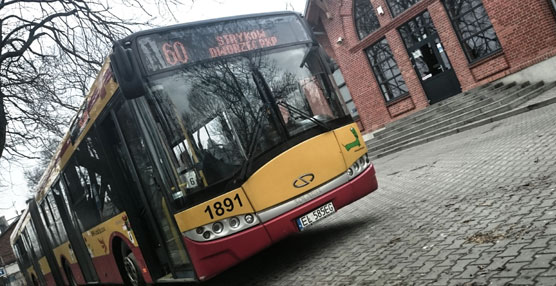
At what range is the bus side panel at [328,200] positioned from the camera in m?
4.67

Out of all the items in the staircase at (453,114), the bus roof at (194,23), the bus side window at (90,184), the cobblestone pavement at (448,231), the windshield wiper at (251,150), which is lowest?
the cobblestone pavement at (448,231)

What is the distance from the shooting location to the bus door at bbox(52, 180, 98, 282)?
8.06 metres

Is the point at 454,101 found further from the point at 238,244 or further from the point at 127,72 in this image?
the point at 127,72

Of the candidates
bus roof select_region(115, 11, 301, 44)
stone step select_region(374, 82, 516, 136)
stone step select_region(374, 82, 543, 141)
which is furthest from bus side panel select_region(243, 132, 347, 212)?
stone step select_region(374, 82, 516, 136)

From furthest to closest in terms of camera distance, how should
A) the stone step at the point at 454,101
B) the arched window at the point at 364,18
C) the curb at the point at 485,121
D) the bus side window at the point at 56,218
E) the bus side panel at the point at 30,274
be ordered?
1. the arched window at the point at 364,18
2. the bus side panel at the point at 30,274
3. the stone step at the point at 454,101
4. the curb at the point at 485,121
5. the bus side window at the point at 56,218

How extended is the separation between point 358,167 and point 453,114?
30.1ft

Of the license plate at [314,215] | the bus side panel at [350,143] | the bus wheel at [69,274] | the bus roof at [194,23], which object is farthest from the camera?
the bus wheel at [69,274]

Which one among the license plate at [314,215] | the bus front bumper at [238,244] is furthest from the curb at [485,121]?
the bus front bumper at [238,244]

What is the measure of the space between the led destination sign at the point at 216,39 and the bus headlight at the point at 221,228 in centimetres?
183

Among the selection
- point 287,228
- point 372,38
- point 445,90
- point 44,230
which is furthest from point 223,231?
point 372,38

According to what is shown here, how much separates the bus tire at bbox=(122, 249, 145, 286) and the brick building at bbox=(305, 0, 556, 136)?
1250 centimetres

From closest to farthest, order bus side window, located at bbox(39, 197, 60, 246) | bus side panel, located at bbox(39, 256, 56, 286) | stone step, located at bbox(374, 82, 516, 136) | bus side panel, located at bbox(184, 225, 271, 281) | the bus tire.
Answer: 1. bus side panel, located at bbox(184, 225, 271, 281)
2. the bus tire
3. bus side window, located at bbox(39, 197, 60, 246)
4. bus side panel, located at bbox(39, 256, 56, 286)
5. stone step, located at bbox(374, 82, 516, 136)

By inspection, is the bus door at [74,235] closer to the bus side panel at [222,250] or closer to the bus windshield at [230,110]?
the bus side panel at [222,250]

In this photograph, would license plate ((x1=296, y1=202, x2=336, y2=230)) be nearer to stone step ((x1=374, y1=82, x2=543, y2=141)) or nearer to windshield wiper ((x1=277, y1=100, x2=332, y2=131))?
windshield wiper ((x1=277, y1=100, x2=332, y2=131))
